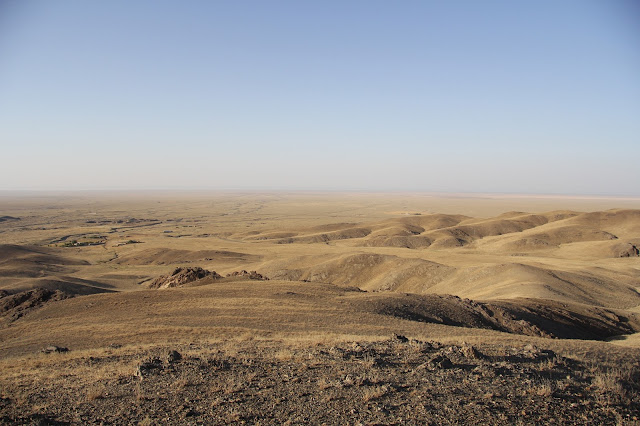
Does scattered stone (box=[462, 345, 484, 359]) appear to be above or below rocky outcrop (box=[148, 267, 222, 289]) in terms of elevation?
above

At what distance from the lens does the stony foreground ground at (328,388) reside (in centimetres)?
710

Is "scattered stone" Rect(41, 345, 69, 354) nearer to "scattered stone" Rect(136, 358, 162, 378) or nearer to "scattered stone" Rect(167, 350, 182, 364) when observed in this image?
"scattered stone" Rect(136, 358, 162, 378)

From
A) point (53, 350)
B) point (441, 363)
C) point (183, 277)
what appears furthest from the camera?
point (183, 277)

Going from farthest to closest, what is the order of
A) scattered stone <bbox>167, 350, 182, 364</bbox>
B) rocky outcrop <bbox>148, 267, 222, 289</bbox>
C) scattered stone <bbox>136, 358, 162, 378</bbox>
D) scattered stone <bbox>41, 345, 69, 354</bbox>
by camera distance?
1. rocky outcrop <bbox>148, 267, 222, 289</bbox>
2. scattered stone <bbox>41, 345, 69, 354</bbox>
3. scattered stone <bbox>167, 350, 182, 364</bbox>
4. scattered stone <bbox>136, 358, 162, 378</bbox>

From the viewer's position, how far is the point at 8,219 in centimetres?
11988

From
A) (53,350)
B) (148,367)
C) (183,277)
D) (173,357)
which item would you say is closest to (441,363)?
(173,357)

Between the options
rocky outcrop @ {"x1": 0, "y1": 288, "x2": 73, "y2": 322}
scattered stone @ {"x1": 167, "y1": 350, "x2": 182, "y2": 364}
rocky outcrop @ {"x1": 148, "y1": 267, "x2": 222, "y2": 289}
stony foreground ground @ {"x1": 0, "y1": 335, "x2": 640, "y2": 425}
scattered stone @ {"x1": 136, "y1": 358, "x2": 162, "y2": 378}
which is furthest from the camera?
rocky outcrop @ {"x1": 148, "y1": 267, "x2": 222, "y2": 289}

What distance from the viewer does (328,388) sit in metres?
8.31

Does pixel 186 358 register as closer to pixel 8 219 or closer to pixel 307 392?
→ pixel 307 392

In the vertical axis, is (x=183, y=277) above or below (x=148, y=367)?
below

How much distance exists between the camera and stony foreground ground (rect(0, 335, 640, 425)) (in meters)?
7.10

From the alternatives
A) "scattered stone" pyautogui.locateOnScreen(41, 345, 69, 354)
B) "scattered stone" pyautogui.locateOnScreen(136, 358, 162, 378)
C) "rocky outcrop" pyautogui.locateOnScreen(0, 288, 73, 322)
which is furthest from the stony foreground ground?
"rocky outcrop" pyautogui.locateOnScreen(0, 288, 73, 322)

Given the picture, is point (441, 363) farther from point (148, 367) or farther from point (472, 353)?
point (148, 367)

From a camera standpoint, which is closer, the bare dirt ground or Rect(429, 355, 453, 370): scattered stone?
the bare dirt ground
